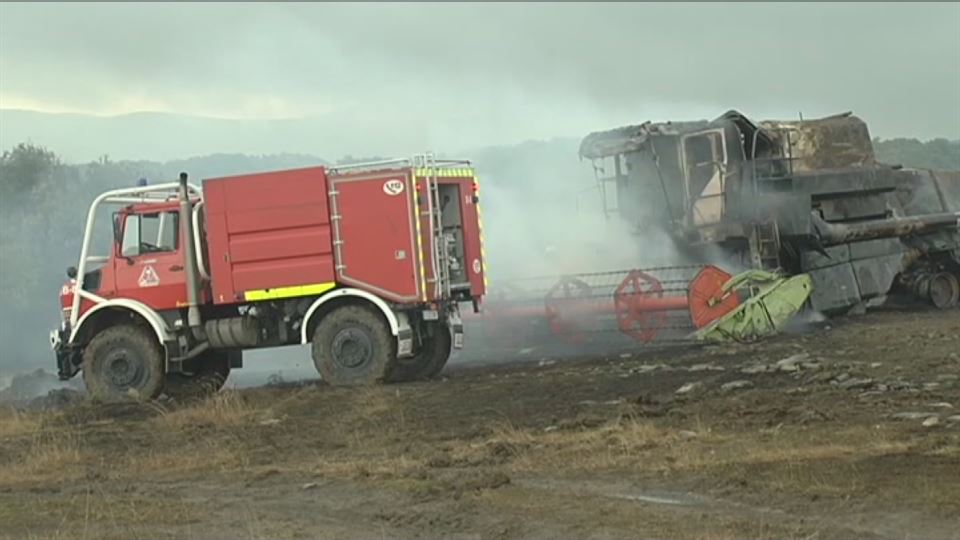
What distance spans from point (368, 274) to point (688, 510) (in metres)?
9.39

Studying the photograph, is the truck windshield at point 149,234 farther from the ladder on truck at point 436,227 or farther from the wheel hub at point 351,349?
the ladder on truck at point 436,227

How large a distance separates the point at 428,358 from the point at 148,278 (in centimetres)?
417

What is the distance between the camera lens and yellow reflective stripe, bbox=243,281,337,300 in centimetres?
1712

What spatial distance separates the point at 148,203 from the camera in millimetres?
17875

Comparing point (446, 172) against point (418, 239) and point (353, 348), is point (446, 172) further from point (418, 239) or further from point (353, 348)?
point (353, 348)

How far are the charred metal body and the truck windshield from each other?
332 inches

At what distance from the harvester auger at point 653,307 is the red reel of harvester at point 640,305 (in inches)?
0.6

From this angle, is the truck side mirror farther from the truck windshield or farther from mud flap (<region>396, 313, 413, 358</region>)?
mud flap (<region>396, 313, 413, 358</region>)

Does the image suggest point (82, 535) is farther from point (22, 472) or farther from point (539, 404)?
point (539, 404)

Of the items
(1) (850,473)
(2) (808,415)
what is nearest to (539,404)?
(2) (808,415)

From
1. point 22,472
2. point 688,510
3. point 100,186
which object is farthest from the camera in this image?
point 100,186

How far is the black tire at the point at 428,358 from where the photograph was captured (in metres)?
18.2

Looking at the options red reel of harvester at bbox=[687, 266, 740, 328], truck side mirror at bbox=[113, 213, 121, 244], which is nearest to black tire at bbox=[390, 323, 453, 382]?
red reel of harvester at bbox=[687, 266, 740, 328]

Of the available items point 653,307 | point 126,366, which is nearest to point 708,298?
point 653,307
